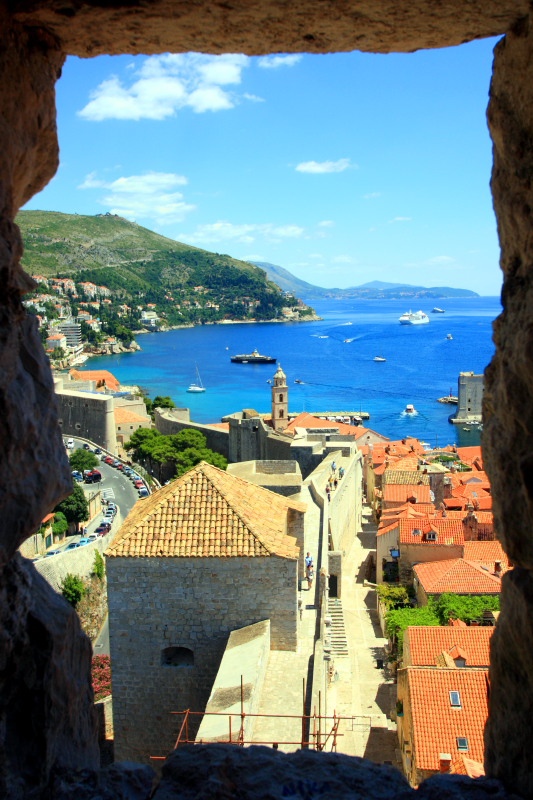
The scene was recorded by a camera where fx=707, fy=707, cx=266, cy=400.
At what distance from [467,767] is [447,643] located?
5.92 metres

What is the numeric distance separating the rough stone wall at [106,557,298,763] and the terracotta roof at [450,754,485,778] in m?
2.60

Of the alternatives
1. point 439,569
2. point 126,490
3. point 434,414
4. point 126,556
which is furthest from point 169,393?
point 126,556

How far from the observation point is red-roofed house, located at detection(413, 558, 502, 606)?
16.9m

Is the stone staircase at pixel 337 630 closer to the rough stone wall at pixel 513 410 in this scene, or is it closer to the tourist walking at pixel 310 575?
the tourist walking at pixel 310 575

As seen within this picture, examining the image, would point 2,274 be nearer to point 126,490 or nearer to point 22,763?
point 22,763

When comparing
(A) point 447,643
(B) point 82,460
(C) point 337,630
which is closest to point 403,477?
(C) point 337,630

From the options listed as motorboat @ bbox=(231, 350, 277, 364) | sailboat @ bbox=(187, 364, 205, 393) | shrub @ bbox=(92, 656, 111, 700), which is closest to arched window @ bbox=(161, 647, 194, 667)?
shrub @ bbox=(92, 656, 111, 700)

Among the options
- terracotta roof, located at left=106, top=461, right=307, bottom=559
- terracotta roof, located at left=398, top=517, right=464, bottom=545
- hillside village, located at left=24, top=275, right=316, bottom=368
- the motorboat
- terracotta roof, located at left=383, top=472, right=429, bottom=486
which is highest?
hillside village, located at left=24, top=275, right=316, bottom=368

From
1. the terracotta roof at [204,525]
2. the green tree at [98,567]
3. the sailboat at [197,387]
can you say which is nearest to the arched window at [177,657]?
the terracotta roof at [204,525]

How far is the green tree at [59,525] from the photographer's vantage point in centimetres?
2989

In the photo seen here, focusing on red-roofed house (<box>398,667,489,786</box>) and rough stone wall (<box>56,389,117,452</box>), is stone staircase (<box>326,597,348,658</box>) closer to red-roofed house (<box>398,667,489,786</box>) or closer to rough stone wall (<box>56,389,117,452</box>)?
red-roofed house (<box>398,667,489,786</box>)

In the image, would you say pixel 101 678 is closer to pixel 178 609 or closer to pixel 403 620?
pixel 403 620

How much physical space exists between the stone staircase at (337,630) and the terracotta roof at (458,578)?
2272 millimetres

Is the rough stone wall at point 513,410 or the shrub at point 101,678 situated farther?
the shrub at point 101,678
